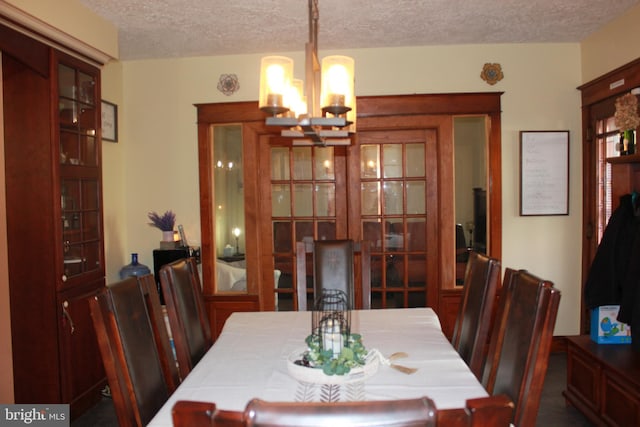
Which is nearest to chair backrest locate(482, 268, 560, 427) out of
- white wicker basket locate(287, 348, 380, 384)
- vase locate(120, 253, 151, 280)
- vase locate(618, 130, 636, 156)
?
white wicker basket locate(287, 348, 380, 384)

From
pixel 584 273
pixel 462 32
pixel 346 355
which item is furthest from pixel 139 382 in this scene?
pixel 584 273

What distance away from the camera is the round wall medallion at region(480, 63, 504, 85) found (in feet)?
12.6

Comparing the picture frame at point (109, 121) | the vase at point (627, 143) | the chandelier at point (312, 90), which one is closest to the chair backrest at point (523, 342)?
the chandelier at point (312, 90)

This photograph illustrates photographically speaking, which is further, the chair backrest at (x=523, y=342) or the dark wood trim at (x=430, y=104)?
the dark wood trim at (x=430, y=104)

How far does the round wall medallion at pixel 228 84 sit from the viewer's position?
396 centimetres

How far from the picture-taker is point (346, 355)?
5.42ft

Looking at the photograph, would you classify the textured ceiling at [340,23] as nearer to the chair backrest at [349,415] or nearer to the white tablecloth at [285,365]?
the white tablecloth at [285,365]

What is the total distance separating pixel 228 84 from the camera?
3.97 meters

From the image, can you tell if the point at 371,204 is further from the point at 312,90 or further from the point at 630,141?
the point at 312,90

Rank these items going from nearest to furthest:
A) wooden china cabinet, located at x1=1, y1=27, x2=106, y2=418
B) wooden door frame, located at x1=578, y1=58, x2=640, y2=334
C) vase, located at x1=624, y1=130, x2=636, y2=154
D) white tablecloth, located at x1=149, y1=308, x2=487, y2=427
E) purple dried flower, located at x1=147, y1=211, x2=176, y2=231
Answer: white tablecloth, located at x1=149, y1=308, x2=487, y2=427
wooden china cabinet, located at x1=1, y1=27, x2=106, y2=418
vase, located at x1=624, y1=130, x2=636, y2=154
wooden door frame, located at x1=578, y1=58, x2=640, y2=334
purple dried flower, located at x1=147, y1=211, x2=176, y2=231

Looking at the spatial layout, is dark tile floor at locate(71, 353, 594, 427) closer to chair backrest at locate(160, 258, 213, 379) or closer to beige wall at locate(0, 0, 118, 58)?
chair backrest at locate(160, 258, 213, 379)

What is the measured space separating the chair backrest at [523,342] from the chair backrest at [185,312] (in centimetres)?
127

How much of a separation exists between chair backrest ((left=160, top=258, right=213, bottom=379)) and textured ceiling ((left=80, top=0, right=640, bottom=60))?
5.73 feet

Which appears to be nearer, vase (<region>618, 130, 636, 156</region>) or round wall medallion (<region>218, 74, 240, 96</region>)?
vase (<region>618, 130, 636, 156</region>)
